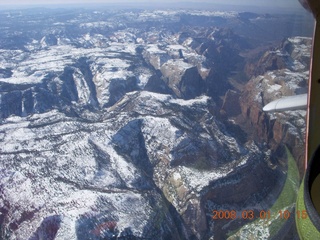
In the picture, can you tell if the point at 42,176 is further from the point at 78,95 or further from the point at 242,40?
the point at 242,40

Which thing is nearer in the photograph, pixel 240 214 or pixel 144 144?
pixel 240 214

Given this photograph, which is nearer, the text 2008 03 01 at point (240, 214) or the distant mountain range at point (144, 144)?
the text 2008 03 01 at point (240, 214)

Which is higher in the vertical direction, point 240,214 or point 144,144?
point 240,214

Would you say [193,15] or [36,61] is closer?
[36,61]

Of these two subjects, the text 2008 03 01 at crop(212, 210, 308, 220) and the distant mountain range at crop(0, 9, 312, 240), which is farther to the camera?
the distant mountain range at crop(0, 9, 312, 240)

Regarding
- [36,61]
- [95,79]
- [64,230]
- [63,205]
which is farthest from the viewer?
[36,61]

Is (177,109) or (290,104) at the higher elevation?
(290,104)

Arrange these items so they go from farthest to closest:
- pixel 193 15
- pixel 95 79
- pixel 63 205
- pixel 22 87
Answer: pixel 193 15 < pixel 95 79 < pixel 22 87 < pixel 63 205


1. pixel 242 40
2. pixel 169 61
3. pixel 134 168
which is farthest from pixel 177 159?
pixel 242 40

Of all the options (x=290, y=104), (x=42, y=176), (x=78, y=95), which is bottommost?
(x=78, y=95)
